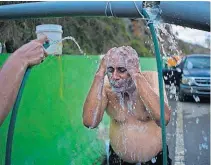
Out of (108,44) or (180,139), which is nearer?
(180,139)

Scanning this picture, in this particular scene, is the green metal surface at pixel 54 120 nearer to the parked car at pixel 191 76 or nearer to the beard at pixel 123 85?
the beard at pixel 123 85

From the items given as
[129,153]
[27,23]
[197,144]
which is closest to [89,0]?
[129,153]

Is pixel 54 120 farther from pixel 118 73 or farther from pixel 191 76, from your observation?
pixel 191 76

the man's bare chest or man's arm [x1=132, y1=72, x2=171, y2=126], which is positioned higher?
man's arm [x1=132, y1=72, x2=171, y2=126]

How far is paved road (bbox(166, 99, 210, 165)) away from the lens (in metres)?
5.74

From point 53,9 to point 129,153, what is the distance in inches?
47.2

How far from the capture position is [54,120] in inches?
171

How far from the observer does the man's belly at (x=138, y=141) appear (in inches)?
129

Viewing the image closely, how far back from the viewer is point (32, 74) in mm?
4051

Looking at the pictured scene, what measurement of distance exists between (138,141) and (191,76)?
29.6 ft

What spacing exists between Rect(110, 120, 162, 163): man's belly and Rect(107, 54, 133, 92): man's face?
0.37 meters

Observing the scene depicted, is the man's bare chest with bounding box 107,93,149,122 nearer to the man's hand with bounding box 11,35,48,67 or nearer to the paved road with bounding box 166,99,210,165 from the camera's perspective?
the man's hand with bounding box 11,35,48,67

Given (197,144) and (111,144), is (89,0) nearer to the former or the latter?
(111,144)

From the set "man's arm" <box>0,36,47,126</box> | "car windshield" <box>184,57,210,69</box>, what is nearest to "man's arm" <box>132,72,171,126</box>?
"man's arm" <box>0,36,47,126</box>
